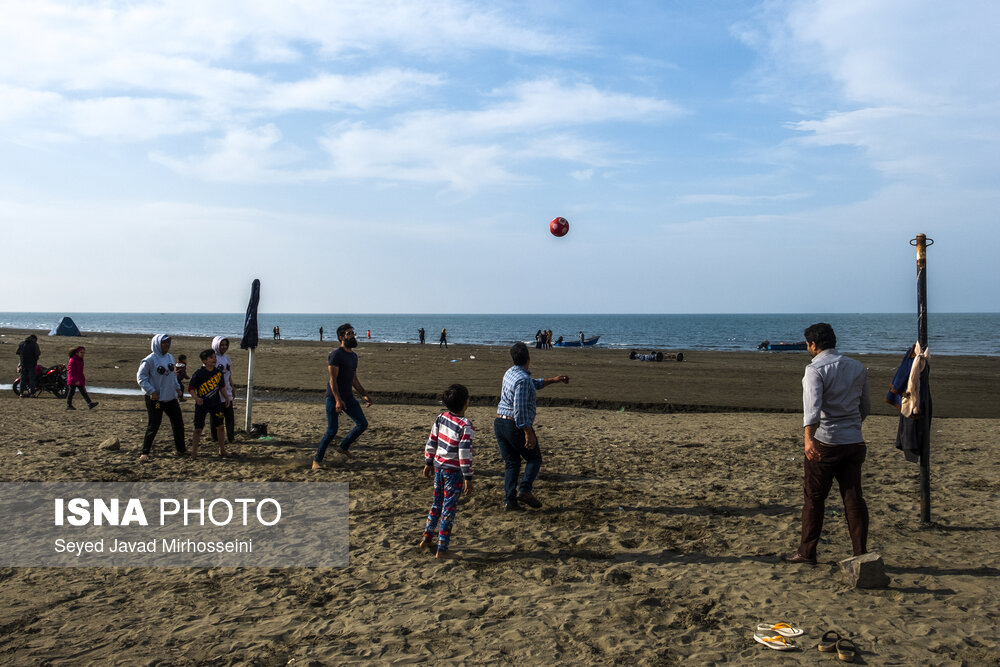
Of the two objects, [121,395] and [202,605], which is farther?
[121,395]

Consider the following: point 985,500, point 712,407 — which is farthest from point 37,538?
point 712,407

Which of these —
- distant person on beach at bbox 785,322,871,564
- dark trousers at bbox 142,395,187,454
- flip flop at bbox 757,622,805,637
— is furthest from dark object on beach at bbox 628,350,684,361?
flip flop at bbox 757,622,805,637

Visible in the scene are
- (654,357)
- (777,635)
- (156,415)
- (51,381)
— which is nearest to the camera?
(777,635)

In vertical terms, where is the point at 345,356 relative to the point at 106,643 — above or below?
above

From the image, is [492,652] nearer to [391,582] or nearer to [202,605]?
[391,582]

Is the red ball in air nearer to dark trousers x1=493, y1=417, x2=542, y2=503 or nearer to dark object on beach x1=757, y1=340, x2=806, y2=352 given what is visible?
dark trousers x1=493, y1=417, x2=542, y2=503

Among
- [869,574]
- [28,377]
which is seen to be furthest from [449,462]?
[28,377]

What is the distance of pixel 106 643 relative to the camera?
439cm

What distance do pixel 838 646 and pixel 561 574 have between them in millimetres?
2145

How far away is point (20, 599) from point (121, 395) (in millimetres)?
15884

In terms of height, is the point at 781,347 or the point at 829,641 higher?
the point at 781,347

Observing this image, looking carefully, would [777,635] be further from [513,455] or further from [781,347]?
[781,347]

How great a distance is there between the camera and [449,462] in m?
5.80

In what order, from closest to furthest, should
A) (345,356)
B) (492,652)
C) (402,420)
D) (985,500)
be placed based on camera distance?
(492,652), (985,500), (345,356), (402,420)
